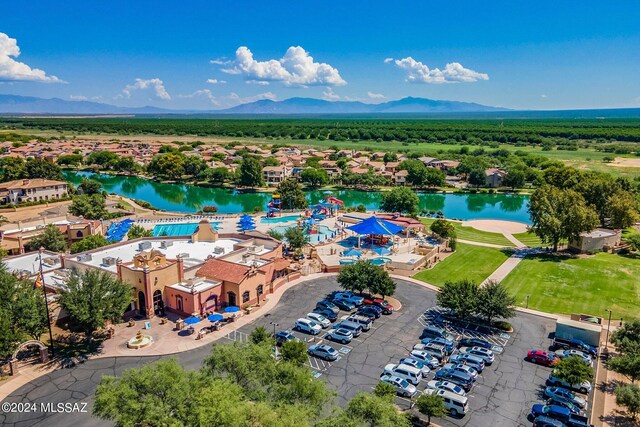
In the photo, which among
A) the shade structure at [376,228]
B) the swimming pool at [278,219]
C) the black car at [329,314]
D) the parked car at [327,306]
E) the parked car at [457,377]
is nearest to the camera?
the parked car at [457,377]

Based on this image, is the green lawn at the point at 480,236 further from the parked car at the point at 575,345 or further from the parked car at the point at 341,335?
the parked car at the point at 341,335

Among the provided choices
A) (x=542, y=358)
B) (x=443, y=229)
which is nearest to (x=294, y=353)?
(x=542, y=358)

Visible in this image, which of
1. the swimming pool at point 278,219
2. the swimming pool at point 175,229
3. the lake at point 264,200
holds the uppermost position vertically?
the swimming pool at point 175,229

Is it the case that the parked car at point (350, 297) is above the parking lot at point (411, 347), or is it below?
above

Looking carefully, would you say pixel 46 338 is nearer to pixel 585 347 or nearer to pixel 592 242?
pixel 585 347

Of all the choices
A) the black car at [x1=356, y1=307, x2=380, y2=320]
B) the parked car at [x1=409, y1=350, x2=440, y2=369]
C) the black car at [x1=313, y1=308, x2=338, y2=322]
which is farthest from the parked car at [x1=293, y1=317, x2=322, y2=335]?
the parked car at [x1=409, y1=350, x2=440, y2=369]

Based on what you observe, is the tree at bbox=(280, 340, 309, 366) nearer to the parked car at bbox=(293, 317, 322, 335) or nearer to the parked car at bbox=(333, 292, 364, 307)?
the parked car at bbox=(293, 317, 322, 335)

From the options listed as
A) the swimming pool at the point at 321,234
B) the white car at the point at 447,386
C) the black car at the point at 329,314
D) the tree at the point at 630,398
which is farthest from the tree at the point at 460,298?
the swimming pool at the point at 321,234

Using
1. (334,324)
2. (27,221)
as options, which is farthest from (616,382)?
(27,221)
